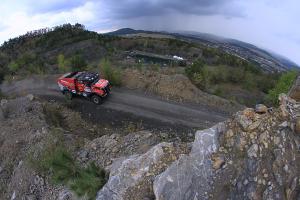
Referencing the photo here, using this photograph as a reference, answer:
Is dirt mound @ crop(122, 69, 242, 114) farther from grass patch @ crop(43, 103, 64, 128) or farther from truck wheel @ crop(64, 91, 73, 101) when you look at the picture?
grass patch @ crop(43, 103, 64, 128)

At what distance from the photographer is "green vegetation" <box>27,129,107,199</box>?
1240cm

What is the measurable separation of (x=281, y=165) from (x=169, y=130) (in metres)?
12.7

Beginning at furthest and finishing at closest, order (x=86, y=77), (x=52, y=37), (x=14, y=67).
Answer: (x=52, y=37)
(x=14, y=67)
(x=86, y=77)

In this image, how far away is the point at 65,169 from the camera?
13828 mm

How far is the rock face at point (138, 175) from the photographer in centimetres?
1116

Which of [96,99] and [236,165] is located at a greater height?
[236,165]

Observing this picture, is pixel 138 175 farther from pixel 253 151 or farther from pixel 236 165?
pixel 253 151

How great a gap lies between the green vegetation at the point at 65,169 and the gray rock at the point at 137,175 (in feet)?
2.00

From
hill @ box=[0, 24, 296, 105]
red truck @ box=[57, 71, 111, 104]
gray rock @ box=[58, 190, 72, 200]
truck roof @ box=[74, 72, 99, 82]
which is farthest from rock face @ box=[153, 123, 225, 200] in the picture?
truck roof @ box=[74, 72, 99, 82]

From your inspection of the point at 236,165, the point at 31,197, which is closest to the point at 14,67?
the point at 31,197

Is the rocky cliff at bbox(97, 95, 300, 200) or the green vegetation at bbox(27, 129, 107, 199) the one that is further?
the green vegetation at bbox(27, 129, 107, 199)

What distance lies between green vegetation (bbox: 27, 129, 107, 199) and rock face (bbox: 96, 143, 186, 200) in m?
0.61

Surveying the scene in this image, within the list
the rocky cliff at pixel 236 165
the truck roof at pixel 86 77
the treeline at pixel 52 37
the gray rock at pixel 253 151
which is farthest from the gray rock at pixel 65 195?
the treeline at pixel 52 37

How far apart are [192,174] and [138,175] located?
1.99 meters
